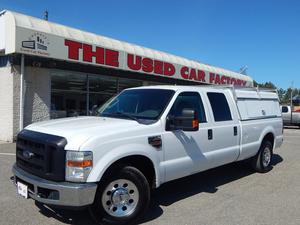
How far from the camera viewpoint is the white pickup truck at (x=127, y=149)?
4.29 m

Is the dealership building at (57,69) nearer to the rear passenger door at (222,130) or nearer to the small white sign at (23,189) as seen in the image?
the rear passenger door at (222,130)

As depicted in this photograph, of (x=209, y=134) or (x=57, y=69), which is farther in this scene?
(x=57, y=69)

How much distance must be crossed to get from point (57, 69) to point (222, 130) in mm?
9758

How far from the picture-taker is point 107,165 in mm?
4441

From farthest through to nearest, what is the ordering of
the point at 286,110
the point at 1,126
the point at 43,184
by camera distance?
the point at 286,110 → the point at 1,126 → the point at 43,184

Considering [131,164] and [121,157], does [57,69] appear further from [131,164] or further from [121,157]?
[121,157]

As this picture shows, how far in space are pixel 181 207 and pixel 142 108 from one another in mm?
Result: 1714

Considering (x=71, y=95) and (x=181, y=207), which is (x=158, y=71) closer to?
(x=71, y=95)

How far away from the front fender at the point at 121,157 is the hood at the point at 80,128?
0.91 ft

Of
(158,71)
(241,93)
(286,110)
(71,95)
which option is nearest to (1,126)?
(71,95)

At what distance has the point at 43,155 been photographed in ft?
14.6

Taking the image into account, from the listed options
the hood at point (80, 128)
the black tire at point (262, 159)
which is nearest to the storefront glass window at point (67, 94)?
the black tire at point (262, 159)

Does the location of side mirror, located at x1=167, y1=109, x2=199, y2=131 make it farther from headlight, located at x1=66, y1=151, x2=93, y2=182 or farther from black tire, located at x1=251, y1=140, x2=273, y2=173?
black tire, located at x1=251, y1=140, x2=273, y2=173

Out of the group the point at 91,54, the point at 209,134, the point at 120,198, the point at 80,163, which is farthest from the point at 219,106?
the point at 91,54
